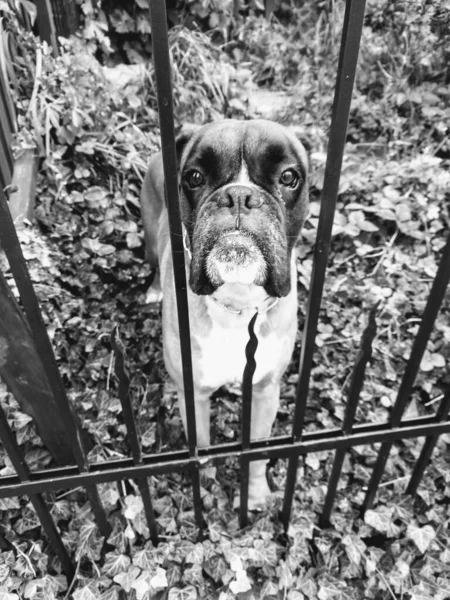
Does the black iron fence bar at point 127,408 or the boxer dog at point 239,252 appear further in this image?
the boxer dog at point 239,252

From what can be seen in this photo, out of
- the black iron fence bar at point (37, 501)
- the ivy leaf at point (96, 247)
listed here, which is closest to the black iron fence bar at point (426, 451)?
the black iron fence bar at point (37, 501)

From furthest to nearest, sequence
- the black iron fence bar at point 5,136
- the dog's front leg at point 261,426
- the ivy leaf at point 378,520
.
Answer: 1. the black iron fence bar at point 5,136
2. the dog's front leg at point 261,426
3. the ivy leaf at point 378,520

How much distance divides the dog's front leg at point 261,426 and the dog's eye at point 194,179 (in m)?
0.93

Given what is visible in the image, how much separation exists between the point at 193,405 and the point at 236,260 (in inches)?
19.2

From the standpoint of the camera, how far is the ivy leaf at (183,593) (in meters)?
1.97

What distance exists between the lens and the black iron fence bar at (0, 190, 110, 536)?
3.96 feet

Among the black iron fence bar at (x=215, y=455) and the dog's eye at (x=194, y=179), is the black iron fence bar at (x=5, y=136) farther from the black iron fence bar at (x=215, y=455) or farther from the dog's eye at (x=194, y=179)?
the black iron fence bar at (x=215, y=455)

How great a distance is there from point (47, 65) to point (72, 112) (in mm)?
461

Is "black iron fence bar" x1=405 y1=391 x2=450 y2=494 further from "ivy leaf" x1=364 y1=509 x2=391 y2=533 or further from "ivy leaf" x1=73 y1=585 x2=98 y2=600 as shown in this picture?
"ivy leaf" x1=73 y1=585 x2=98 y2=600

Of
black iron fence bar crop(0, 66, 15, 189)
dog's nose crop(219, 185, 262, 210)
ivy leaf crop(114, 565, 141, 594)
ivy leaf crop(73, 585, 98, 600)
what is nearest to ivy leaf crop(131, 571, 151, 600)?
ivy leaf crop(114, 565, 141, 594)

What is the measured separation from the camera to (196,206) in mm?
1896

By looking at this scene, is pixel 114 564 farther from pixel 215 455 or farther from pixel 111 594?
pixel 215 455

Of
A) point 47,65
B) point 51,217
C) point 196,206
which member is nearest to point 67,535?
point 196,206

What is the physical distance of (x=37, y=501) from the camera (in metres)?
1.77
